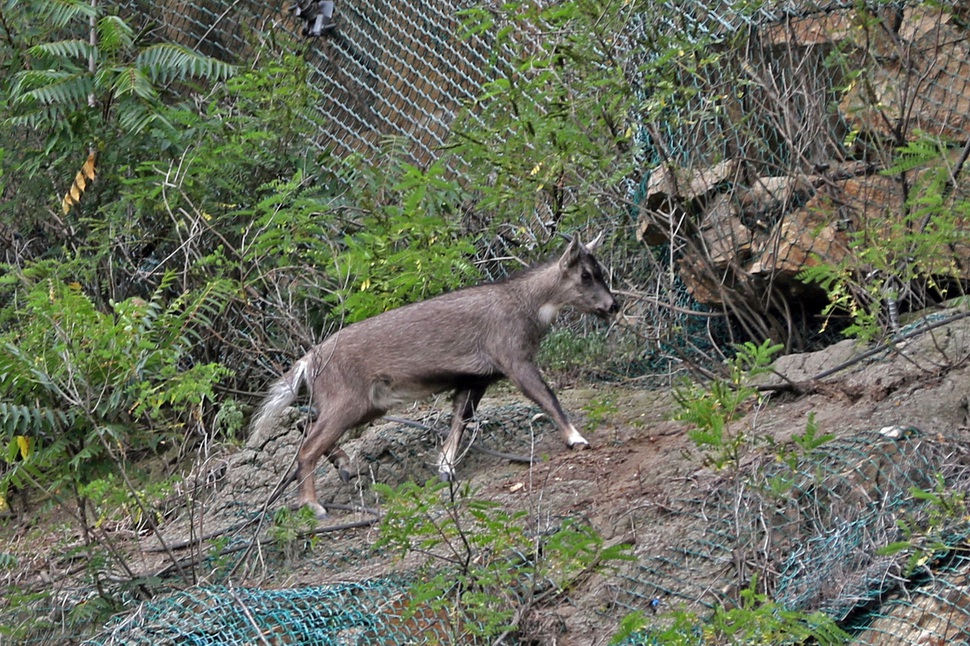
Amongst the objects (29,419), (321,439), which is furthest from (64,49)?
(29,419)

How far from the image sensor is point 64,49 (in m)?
9.99

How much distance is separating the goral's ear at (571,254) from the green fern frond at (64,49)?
4.26 meters

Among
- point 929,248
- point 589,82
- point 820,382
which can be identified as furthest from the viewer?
point 589,82

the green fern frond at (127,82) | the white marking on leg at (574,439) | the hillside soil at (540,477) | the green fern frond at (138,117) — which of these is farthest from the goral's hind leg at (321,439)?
the green fern frond at (127,82)

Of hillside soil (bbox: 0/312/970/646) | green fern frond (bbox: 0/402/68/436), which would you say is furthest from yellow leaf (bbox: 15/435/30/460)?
hillside soil (bbox: 0/312/970/646)

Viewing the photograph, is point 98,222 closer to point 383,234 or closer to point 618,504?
point 383,234

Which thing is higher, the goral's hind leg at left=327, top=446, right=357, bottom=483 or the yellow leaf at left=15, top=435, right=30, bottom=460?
the yellow leaf at left=15, top=435, right=30, bottom=460

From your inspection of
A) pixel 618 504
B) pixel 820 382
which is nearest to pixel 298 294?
pixel 618 504

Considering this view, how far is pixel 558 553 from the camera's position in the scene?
5840 mm

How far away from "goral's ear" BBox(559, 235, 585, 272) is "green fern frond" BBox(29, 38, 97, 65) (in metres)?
4.26

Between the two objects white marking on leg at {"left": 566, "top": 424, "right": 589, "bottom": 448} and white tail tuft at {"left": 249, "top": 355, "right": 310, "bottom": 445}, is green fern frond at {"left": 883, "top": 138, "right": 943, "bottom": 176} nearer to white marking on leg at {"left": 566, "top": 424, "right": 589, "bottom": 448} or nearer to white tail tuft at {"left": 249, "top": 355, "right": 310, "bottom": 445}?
white marking on leg at {"left": 566, "top": 424, "right": 589, "bottom": 448}

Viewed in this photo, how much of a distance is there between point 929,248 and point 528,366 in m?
2.76

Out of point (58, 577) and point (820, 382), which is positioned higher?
point (820, 382)

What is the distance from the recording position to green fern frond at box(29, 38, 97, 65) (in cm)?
986
